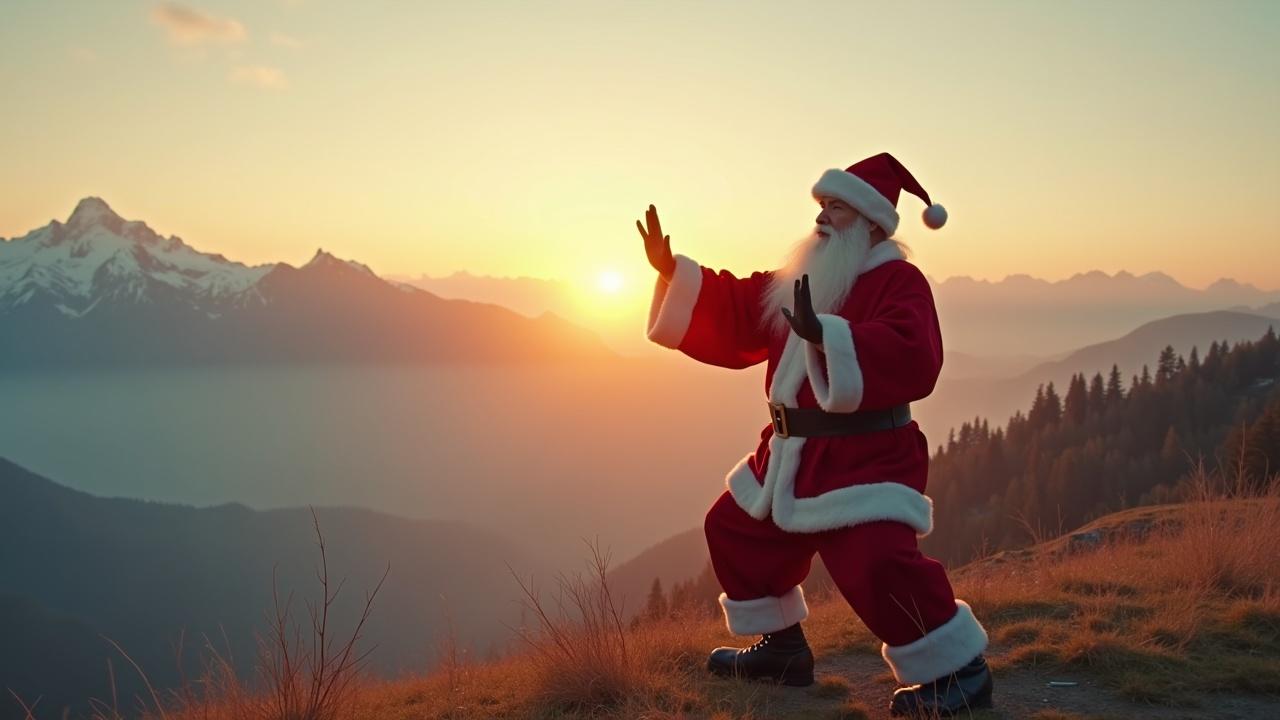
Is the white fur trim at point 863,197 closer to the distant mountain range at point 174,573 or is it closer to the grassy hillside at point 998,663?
the grassy hillside at point 998,663

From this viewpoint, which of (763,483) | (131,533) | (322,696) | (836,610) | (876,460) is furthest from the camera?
(131,533)

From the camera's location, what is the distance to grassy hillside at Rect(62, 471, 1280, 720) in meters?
3.60

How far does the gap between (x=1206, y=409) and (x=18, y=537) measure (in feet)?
580

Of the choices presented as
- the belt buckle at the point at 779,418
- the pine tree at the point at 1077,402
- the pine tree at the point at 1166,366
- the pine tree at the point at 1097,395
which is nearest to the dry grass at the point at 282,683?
the belt buckle at the point at 779,418

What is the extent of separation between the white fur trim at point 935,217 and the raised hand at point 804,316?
3.46 feet

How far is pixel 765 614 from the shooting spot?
13.5 feet

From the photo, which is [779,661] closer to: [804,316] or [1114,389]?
[804,316]

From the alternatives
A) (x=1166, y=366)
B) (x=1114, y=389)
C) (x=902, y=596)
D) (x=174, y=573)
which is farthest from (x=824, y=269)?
(x=174, y=573)

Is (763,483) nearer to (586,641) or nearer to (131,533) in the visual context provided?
(586,641)

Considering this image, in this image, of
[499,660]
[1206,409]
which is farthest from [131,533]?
[499,660]

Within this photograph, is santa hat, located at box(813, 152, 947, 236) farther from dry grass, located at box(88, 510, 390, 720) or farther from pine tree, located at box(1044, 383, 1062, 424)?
pine tree, located at box(1044, 383, 1062, 424)

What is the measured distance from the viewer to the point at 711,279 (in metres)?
4.42

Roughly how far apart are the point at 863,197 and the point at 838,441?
3.91 ft

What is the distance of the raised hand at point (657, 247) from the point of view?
4.41m
